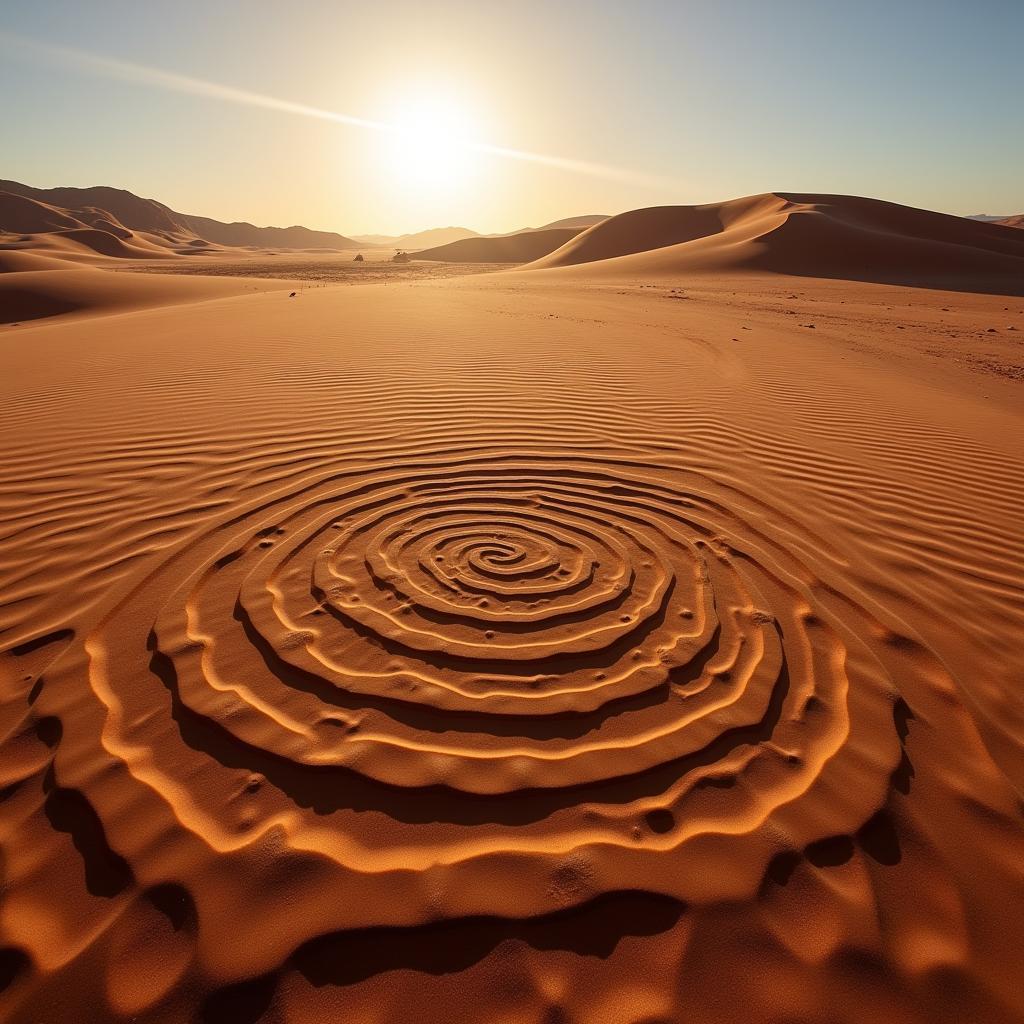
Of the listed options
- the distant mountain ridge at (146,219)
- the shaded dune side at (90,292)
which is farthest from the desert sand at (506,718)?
the distant mountain ridge at (146,219)

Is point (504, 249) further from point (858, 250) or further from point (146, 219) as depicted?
point (146, 219)

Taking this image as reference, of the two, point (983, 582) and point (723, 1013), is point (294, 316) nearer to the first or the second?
point (983, 582)

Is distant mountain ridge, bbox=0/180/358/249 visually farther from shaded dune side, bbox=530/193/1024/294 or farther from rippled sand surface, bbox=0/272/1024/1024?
rippled sand surface, bbox=0/272/1024/1024

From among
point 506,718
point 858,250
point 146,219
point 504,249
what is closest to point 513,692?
point 506,718

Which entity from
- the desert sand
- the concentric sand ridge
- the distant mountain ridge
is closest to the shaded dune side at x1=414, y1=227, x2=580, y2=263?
the distant mountain ridge

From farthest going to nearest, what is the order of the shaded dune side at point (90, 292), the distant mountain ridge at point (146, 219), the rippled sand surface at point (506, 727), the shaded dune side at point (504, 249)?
the distant mountain ridge at point (146, 219)
the shaded dune side at point (504, 249)
the shaded dune side at point (90, 292)
the rippled sand surface at point (506, 727)

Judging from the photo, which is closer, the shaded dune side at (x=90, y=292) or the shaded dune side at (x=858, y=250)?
the shaded dune side at (x=90, y=292)

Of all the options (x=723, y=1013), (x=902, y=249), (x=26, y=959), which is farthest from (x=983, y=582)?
(x=902, y=249)

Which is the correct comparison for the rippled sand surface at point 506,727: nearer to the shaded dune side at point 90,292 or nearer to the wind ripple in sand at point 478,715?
the wind ripple in sand at point 478,715
